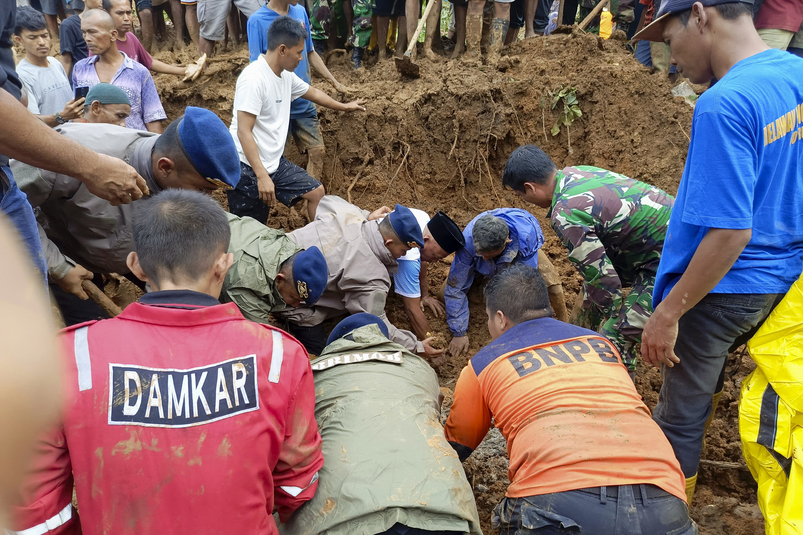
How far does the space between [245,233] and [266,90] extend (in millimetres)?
1267

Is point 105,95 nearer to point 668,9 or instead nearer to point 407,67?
point 407,67

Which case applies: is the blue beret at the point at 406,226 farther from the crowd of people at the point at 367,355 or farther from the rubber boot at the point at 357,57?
the rubber boot at the point at 357,57

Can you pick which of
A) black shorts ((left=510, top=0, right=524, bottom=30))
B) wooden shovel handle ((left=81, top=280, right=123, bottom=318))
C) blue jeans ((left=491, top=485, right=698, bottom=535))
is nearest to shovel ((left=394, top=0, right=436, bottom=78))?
black shorts ((left=510, top=0, right=524, bottom=30))

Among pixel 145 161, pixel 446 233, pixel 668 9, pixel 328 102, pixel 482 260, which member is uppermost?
pixel 668 9

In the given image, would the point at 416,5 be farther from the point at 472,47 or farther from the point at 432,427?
the point at 432,427

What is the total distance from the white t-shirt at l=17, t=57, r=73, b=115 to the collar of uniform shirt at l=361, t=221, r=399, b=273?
2.61 metres

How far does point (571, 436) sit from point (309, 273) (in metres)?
1.59

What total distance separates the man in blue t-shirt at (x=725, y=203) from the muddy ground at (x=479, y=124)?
269 centimetres

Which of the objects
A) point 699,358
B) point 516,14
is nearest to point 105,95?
point 699,358

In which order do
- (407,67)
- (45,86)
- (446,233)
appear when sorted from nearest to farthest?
(446,233)
(45,86)
(407,67)

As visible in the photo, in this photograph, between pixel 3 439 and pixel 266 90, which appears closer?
pixel 3 439

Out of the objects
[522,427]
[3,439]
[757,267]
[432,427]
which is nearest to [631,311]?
[757,267]

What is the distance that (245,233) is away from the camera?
3027 mm

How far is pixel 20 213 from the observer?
→ 185cm
